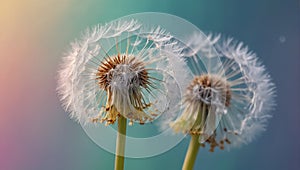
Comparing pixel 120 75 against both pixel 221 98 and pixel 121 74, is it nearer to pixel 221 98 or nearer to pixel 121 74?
pixel 121 74

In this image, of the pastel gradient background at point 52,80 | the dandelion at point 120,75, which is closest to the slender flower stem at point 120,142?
the dandelion at point 120,75

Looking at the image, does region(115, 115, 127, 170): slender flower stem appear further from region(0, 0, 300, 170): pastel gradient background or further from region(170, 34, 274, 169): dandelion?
region(0, 0, 300, 170): pastel gradient background

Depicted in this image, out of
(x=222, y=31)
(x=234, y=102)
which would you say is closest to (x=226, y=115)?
(x=234, y=102)

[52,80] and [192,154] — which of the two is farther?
[52,80]

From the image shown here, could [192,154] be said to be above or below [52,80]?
below

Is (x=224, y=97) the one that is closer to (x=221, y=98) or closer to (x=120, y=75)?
(x=221, y=98)

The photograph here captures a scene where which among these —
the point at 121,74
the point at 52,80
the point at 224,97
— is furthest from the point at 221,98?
the point at 52,80

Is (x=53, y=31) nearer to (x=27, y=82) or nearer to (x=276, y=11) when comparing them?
(x=27, y=82)
